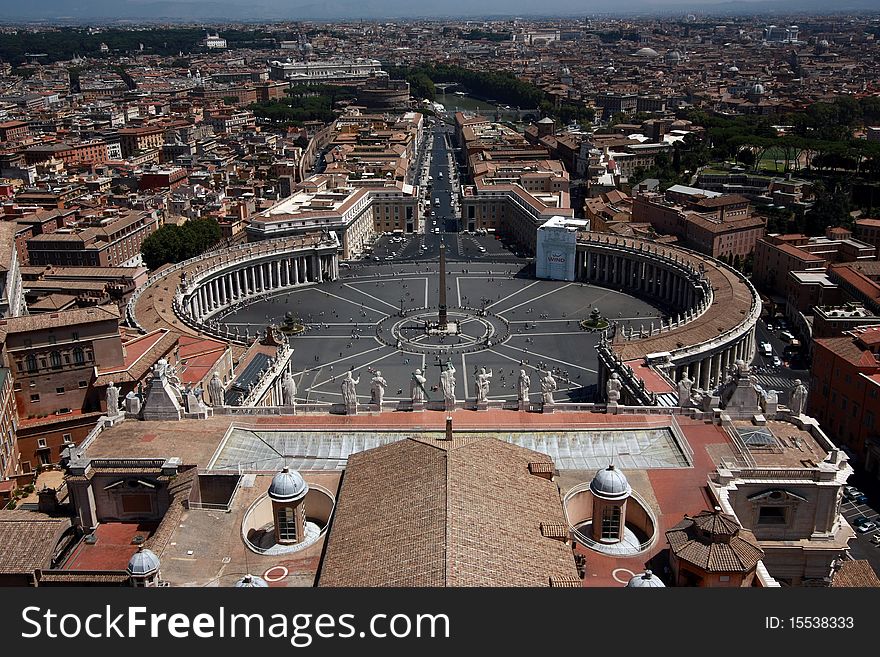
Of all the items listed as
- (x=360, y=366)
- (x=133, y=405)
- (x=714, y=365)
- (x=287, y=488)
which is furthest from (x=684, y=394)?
(x=360, y=366)

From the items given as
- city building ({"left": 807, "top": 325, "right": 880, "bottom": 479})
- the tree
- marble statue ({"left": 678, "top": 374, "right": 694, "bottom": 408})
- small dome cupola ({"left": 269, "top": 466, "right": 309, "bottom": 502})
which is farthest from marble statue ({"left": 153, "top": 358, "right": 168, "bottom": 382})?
the tree

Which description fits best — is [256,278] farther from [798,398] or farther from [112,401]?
[798,398]

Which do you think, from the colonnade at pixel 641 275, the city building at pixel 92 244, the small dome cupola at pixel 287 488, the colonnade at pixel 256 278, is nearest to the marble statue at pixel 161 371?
the small dome cupola at pixel 287 488

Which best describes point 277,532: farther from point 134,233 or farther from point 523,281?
point 134,233

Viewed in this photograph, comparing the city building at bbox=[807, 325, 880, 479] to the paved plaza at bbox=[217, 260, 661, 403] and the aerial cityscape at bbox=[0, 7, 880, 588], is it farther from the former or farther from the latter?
the paved plaza at bbox=[217, 260, 661, 403]

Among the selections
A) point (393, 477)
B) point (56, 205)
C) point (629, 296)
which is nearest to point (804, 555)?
point (393, 477)
